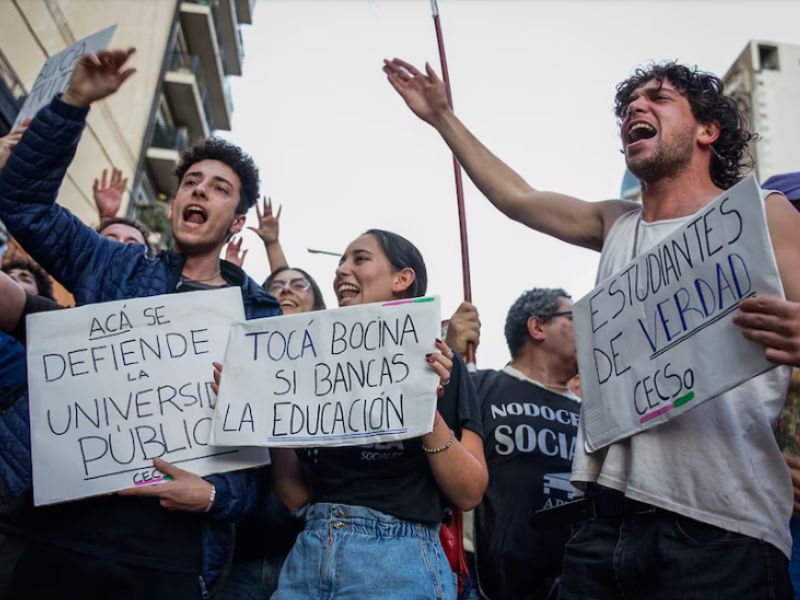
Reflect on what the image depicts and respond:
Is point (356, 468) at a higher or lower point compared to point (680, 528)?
higher

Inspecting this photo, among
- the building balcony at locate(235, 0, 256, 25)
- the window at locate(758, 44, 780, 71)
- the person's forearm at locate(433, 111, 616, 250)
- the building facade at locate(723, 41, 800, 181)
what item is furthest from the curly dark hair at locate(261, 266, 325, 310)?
the window at locate(758, 44, 780, 71)

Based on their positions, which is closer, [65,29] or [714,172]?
[714,172]

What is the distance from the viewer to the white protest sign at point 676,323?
1.59 meters

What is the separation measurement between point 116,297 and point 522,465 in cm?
180

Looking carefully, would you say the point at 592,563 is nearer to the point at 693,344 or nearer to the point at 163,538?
the point at 693,344

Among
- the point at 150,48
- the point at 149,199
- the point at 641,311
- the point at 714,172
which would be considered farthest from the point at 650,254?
the point at 149,199

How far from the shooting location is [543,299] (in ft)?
13.3

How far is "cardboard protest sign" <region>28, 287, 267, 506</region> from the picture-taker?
2.05 m

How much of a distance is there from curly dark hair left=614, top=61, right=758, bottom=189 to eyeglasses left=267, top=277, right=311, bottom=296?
226 centimetres

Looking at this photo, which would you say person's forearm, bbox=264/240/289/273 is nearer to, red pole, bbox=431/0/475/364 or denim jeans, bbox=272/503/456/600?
red pole, bbox=431/0/475/364

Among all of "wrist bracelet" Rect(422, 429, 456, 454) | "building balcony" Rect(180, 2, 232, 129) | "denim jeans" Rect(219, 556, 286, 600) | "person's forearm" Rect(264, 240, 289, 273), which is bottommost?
"denim jeans" Rect(219, 556, 286, 600)

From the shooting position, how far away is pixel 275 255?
4.71 meters

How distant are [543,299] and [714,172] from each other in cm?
178

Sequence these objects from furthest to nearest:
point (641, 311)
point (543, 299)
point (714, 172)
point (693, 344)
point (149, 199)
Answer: point (149, 199), point (543, 299), point (714, 172), point (641, 311), point (693, 344)
